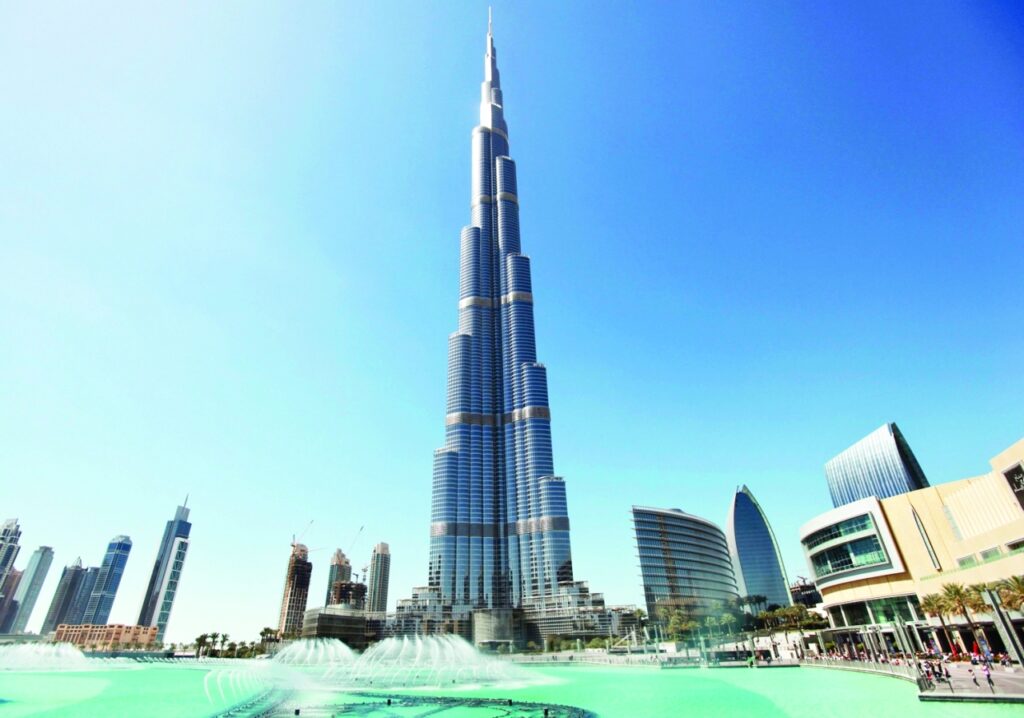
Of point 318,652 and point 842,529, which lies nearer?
point 842,529

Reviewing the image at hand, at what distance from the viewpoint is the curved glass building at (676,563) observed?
545 ft

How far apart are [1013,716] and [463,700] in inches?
1605

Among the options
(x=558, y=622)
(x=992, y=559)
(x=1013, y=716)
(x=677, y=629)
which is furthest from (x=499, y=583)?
(x=1013, y=716)

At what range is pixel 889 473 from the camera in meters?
176

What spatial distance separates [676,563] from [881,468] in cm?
8183

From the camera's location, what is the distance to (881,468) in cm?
18000

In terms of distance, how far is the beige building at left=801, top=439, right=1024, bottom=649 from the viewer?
52562mm

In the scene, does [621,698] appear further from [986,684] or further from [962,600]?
[962,600]

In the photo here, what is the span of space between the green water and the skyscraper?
141 m

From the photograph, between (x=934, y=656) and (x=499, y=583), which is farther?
(x=499, y=583)

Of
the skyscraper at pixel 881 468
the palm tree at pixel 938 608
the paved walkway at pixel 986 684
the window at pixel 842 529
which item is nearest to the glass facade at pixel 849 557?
the window at pixel 842 529

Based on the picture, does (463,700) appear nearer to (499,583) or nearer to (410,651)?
Result: (410,651)

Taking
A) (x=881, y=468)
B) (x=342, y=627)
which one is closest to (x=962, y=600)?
(x=881, y=468)

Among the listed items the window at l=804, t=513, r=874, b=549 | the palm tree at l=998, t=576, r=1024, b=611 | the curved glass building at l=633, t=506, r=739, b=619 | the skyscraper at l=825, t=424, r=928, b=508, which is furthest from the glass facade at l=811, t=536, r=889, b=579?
the skyscraper at l=825, t=424, r=928, b=508
